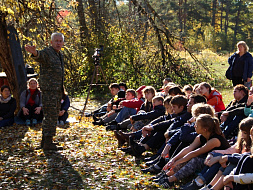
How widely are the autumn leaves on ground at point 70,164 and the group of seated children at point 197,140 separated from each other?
249mm

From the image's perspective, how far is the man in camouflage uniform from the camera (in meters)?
5.97

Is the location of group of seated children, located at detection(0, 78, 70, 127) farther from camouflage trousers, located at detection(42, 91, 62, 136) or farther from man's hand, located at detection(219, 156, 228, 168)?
man's hand, located at detection(219, 156, 228, 168)

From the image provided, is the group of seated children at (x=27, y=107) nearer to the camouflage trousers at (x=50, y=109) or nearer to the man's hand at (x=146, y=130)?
the camouflage trousers at (x=50, y=109)

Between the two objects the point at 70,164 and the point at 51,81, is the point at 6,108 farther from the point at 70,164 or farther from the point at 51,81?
the point at 70,164

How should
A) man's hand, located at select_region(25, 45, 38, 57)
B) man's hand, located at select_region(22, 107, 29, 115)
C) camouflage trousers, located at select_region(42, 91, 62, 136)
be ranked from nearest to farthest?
man's hand, located at select_region(25, 45, 38, 57) < camouflage trousers, located at select_region(42, 91, 62, 136) < man's hand, located at select_region(22, 107, 29, 115)

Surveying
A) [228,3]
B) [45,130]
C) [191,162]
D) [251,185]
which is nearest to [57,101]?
[45,130]

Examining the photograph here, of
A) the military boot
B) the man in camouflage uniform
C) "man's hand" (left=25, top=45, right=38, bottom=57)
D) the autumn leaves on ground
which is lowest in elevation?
the autumn leaves on ground

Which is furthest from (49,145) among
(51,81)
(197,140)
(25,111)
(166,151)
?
(197,140)

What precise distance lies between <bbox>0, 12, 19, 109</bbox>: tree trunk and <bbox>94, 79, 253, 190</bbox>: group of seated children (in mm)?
3840

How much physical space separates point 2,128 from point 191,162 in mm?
5006

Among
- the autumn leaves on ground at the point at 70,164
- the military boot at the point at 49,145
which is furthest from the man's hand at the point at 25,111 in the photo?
the military boot at the point at 49,145

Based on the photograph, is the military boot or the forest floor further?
the military boot

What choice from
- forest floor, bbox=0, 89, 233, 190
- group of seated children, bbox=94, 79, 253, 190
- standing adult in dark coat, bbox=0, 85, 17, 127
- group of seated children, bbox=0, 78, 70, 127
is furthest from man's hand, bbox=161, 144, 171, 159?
standing adult in dark coat, bbox=0, 85, 17, 127

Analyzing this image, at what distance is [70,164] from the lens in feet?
18.2
